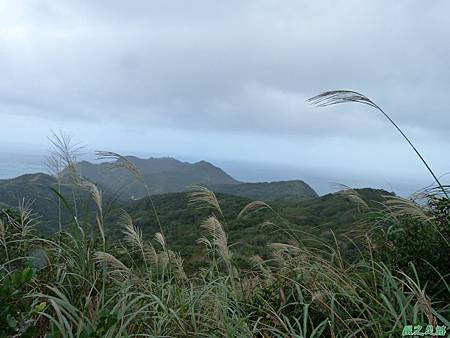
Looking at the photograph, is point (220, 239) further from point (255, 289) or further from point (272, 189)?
point (272, 189)

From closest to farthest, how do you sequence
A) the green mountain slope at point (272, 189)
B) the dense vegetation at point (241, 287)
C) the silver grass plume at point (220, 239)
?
the dense vegetation at point (241, 287), the silver grass plume at point (220, 239), the green mountain slope at point (272, 189)

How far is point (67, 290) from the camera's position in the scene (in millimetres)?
2559

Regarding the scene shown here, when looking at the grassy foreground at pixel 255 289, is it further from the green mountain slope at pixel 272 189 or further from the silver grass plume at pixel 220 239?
the green mountain slope at pixel 272 189

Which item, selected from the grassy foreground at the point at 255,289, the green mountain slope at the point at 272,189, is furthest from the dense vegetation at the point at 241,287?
the green mountain slope at the point at 272,189

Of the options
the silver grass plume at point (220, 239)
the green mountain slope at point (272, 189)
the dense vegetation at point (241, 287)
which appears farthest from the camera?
the green mountain slope at point (272, 189)

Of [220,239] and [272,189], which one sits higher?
[220,239]

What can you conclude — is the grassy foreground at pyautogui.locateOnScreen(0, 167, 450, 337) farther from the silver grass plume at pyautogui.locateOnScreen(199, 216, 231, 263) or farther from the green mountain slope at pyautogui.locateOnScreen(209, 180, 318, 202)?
the green mountain slope at pyautogui.locateOnScreen(209, 180, 318, 202)

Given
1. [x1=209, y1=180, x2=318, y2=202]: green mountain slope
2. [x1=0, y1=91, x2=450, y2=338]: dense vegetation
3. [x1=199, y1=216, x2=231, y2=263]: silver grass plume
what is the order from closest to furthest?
1. [x1=0, y1=91, x2=450, y2=338]: dense vegetation
2. [x1=199, y1=216, x2=231, y2=263]: silver grass plume
3. [x1=209, y1=180, x2=318, y2=202]: green mountain slope

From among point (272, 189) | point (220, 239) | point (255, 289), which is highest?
point (220, 239)

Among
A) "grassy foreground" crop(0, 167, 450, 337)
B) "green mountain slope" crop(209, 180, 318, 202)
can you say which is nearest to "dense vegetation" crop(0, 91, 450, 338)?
"grassy foreground" crop(0, 167, 450, 337)

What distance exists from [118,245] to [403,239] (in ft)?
7.87

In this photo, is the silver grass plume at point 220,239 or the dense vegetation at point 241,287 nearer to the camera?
the dense vegetation at point 241,287

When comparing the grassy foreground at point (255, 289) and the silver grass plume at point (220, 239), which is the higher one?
the silver grass plume at point (220, 239)

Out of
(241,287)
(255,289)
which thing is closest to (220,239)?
(241,287)
